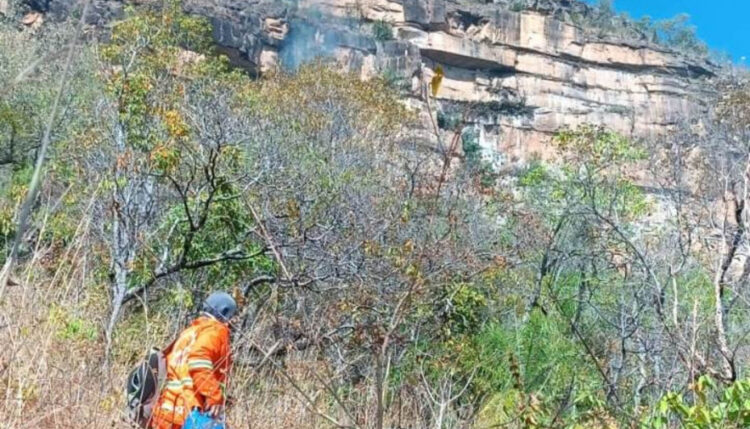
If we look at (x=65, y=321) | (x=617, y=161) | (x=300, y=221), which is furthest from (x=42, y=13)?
(x=65, y=321)

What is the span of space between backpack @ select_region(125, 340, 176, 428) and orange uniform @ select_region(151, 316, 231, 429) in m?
0.39

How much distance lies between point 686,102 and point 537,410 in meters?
41.2

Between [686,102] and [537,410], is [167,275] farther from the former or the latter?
[686,102]

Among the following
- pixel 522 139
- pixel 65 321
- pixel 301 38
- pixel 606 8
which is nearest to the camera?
pixel 65 321

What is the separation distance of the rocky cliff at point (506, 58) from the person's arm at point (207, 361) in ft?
100

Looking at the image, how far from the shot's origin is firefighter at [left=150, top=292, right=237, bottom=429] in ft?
9.90

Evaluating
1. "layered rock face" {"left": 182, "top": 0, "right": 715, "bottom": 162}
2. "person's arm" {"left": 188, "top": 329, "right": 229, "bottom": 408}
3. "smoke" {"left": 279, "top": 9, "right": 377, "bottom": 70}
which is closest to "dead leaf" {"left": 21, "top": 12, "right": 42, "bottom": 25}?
"layered rock face" {"left": 182, "top": 0, "right": 715, "bottom": 162}

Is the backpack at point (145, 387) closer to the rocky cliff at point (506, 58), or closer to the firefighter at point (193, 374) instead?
the firefighter at point (193, 374)

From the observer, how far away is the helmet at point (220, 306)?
329 centimetres

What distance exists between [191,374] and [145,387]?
0.54 metres

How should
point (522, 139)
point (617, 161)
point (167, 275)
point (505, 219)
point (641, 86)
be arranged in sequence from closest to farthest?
point (167, 275), point (617, 161), point (505, 219), point (522, 139), point (641, 86)

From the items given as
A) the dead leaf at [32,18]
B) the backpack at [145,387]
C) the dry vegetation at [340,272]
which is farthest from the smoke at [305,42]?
the backpack at [145,387]

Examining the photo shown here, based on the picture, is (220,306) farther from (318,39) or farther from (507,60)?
(507,60)

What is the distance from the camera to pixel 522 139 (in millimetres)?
39000
